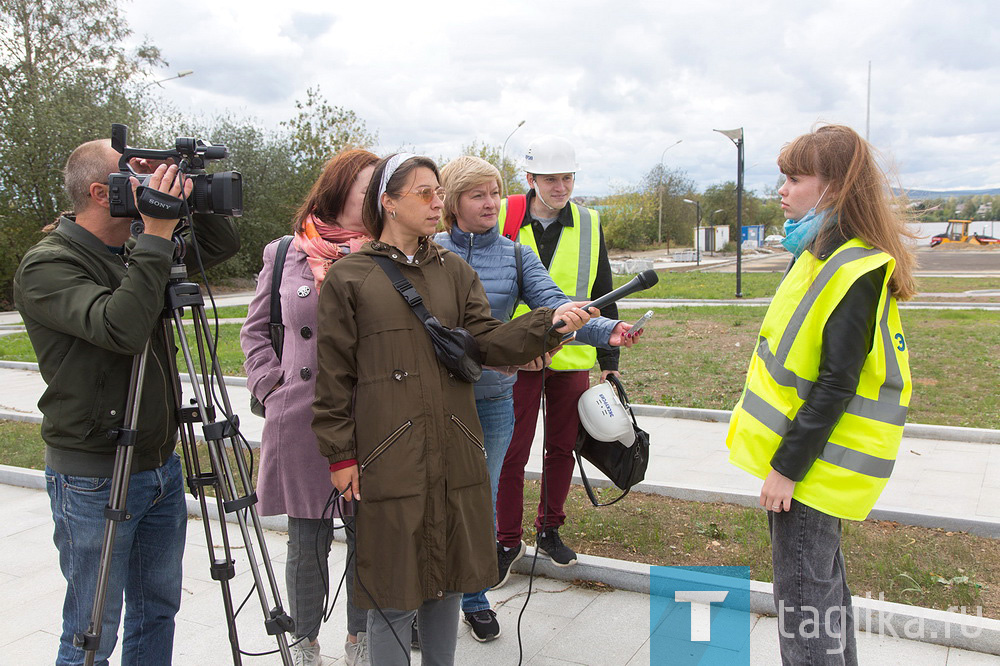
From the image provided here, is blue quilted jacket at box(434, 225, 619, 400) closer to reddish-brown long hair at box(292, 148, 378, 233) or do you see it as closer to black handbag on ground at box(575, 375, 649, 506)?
reddish-brown long hair at box(292, 148, 378, 233)

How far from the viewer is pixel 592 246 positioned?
384 centimetres

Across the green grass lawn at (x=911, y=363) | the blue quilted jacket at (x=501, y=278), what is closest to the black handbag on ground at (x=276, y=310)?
the blue quilted jacket at (x=501, y=278)

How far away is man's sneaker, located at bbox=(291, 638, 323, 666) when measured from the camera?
10.0ft

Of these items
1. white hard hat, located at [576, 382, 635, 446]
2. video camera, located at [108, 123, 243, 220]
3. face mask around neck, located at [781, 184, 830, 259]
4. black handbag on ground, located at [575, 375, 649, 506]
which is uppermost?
video camera, located at [108, 123, 243, 220]

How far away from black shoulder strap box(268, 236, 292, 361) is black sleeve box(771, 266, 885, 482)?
6.36ft

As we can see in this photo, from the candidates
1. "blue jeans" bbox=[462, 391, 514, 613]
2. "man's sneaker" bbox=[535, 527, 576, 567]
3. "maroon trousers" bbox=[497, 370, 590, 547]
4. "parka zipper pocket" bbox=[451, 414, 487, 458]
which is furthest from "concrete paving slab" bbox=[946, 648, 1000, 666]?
"parka zipper pocket" bbox=[451, 414, 487, 458]

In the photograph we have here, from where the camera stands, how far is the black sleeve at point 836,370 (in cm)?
223

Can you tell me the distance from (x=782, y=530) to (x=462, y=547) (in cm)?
105

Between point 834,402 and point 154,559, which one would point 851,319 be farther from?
point 154,559

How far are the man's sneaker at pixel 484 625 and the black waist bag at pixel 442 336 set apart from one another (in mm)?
1468

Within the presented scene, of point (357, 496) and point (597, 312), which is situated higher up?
point (597, 312)

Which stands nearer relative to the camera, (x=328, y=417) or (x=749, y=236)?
(x=328, y=417)

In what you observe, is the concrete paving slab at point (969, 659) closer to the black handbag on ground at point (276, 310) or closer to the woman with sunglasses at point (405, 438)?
the woman with sunglasses at point (405, 438)

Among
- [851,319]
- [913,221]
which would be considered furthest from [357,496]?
[913,221]
